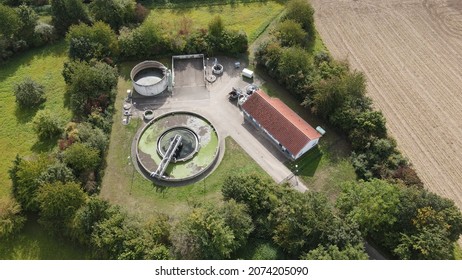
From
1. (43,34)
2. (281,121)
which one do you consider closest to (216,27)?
(281,121)

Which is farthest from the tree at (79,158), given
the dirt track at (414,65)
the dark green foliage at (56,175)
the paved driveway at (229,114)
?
the dirt track at (414,65)

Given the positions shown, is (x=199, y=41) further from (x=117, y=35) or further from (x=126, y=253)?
(x=126, y=253)

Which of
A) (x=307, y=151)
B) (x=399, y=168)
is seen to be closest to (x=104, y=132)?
(x=307, y=151)

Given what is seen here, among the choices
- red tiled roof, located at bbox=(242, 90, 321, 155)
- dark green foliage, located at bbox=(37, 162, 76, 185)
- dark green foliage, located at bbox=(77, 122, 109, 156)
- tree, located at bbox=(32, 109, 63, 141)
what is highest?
red tiled roof, located at bbox=(242, 90, 321, 155)

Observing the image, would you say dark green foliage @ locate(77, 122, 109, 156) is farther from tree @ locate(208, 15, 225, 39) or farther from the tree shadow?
the tree shadow

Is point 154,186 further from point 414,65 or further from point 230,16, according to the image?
point 414,65

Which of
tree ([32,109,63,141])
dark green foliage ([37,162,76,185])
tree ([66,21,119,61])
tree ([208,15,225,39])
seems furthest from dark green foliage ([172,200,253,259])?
tree ([66,21,119,61])
